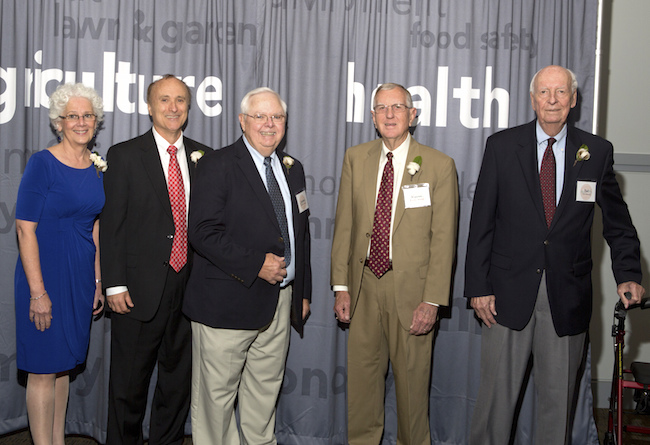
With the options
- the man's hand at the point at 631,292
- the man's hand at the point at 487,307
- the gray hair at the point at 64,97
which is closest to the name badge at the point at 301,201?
the man's hand at the point at 487,307

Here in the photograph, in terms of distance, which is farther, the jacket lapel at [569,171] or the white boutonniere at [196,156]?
the white boutonniere at [196,156]

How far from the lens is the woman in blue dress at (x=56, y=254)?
289 centimetres

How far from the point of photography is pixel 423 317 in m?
2.92

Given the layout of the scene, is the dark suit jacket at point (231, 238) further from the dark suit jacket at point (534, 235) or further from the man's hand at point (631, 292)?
the man's hand at point (631, 292)

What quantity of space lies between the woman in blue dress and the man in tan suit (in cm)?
137

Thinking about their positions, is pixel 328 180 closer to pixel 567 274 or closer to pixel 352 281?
pixel 352 281

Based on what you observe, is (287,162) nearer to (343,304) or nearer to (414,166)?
(414,166)

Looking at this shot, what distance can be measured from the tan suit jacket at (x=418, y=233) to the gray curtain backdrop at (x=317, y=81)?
58 cm

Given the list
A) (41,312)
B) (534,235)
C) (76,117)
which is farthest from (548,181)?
(41,312)

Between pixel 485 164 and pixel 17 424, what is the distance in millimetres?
3362

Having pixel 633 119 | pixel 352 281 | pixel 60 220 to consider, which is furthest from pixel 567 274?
pixel 60 220

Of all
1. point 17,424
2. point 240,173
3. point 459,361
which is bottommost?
point 17,424

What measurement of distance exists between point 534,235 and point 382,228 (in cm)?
76

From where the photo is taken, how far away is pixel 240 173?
279cm
